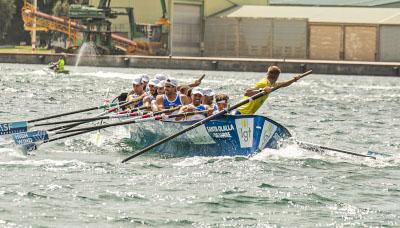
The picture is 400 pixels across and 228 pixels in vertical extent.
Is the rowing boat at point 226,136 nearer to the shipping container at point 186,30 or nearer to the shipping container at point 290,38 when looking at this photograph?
the shipping container at point 290,38

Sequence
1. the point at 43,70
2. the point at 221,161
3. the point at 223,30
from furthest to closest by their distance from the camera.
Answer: the point at 223,30
the point at 43,70
the point at 221,161

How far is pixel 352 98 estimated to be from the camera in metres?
56.7

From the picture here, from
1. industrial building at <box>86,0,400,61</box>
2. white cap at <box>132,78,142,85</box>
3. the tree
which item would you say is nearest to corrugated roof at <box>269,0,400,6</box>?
industrial building at <box>86,0,400,61</box>

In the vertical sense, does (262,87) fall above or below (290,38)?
above

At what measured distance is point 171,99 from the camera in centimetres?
2741

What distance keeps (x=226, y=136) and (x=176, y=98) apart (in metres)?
3.07

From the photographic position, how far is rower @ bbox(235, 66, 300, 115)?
24578 millimetres

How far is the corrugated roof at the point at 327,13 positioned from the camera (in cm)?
9762

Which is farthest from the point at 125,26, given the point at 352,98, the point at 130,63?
the point at 352,98

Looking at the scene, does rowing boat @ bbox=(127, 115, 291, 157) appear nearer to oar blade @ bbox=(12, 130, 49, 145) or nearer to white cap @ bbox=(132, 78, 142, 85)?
oar blade @ bbox=(12, 130, 49, 145)

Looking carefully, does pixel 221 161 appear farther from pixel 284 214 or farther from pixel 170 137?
pixel 284 214

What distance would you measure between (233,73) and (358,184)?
59.5 m

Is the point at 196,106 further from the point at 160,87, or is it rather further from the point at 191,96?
the point at 160,87

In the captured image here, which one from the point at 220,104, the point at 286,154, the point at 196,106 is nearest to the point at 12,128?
the point at 196,106
